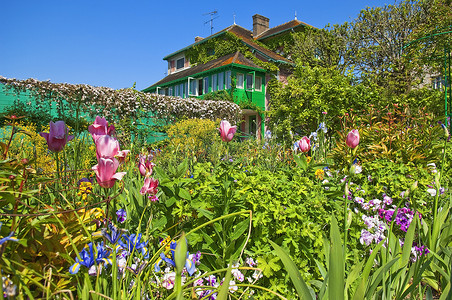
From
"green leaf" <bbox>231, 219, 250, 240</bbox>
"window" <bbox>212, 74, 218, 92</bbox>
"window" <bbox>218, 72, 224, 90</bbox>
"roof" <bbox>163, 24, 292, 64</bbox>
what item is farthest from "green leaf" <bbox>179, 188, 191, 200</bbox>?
"window" <bbox>212, 74, 218, 92</bbox>

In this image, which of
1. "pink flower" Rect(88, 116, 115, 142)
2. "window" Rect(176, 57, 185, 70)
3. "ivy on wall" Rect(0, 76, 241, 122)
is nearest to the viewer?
"pink flower" Rect(88, 116, 115, 142)

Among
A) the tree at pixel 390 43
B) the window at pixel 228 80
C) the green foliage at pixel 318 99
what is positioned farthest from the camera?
the window at pixel 228 80

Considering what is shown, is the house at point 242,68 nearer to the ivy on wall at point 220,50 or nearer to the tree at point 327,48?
the ivy on wall at point 220,50

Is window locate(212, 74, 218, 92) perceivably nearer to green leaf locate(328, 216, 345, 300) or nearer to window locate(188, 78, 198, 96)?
window locate(188, 78, 198, 96)

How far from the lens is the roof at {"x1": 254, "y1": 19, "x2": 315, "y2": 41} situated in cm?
1858

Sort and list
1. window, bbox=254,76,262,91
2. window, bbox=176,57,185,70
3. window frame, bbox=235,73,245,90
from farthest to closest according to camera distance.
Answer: window, bbox=176,57,185,70 < window, bbox=254,76,262,91 < window frame, bbox=235,73,245,90

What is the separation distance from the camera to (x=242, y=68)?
1816cm

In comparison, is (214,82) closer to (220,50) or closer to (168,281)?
(220,50)

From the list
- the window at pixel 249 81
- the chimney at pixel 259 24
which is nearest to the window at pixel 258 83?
the window at pixel 249 81

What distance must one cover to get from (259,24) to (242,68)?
5.96 metres

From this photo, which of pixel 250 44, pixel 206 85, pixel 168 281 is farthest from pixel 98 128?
pixel 250 44

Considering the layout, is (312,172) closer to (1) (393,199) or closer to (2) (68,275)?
(1) (393,199)

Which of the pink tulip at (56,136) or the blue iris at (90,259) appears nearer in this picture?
the blue iris at (90,259)

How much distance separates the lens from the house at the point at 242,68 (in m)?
18.2
